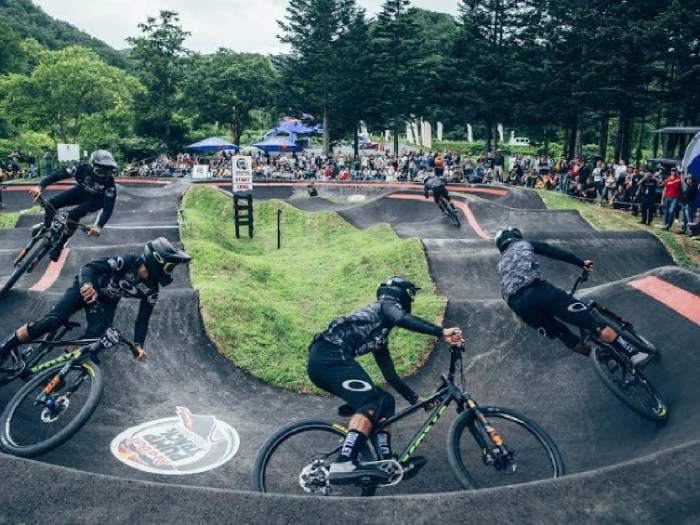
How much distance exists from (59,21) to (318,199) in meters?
135

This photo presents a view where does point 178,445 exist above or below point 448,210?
below

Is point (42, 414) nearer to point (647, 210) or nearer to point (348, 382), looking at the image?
point (348, 382)

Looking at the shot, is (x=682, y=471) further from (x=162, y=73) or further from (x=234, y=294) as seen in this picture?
(x=162, y=73)

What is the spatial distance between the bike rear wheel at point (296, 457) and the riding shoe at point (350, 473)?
0.14 metres

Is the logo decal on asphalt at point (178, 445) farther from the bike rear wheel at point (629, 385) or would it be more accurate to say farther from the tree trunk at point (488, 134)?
the tree trunk at point (488, 134)

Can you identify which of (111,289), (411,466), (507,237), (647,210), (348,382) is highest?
(507,237)

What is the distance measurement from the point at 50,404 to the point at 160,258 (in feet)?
6.16

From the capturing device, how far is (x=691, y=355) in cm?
714

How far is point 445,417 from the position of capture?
8070 mm

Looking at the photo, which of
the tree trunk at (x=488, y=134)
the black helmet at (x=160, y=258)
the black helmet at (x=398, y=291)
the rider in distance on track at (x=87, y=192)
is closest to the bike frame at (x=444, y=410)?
the black helmet at (x=398, y=291)

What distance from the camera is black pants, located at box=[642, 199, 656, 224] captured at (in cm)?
2034

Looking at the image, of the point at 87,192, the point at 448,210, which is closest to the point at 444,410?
the point at 87,192

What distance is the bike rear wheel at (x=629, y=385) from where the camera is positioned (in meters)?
6.54

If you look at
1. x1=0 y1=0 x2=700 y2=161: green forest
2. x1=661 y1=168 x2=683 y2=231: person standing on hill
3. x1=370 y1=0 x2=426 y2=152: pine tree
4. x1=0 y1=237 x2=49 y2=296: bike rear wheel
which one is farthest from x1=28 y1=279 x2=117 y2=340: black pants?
x1=370 y1=0 x2=426 y2=152: pine tree
